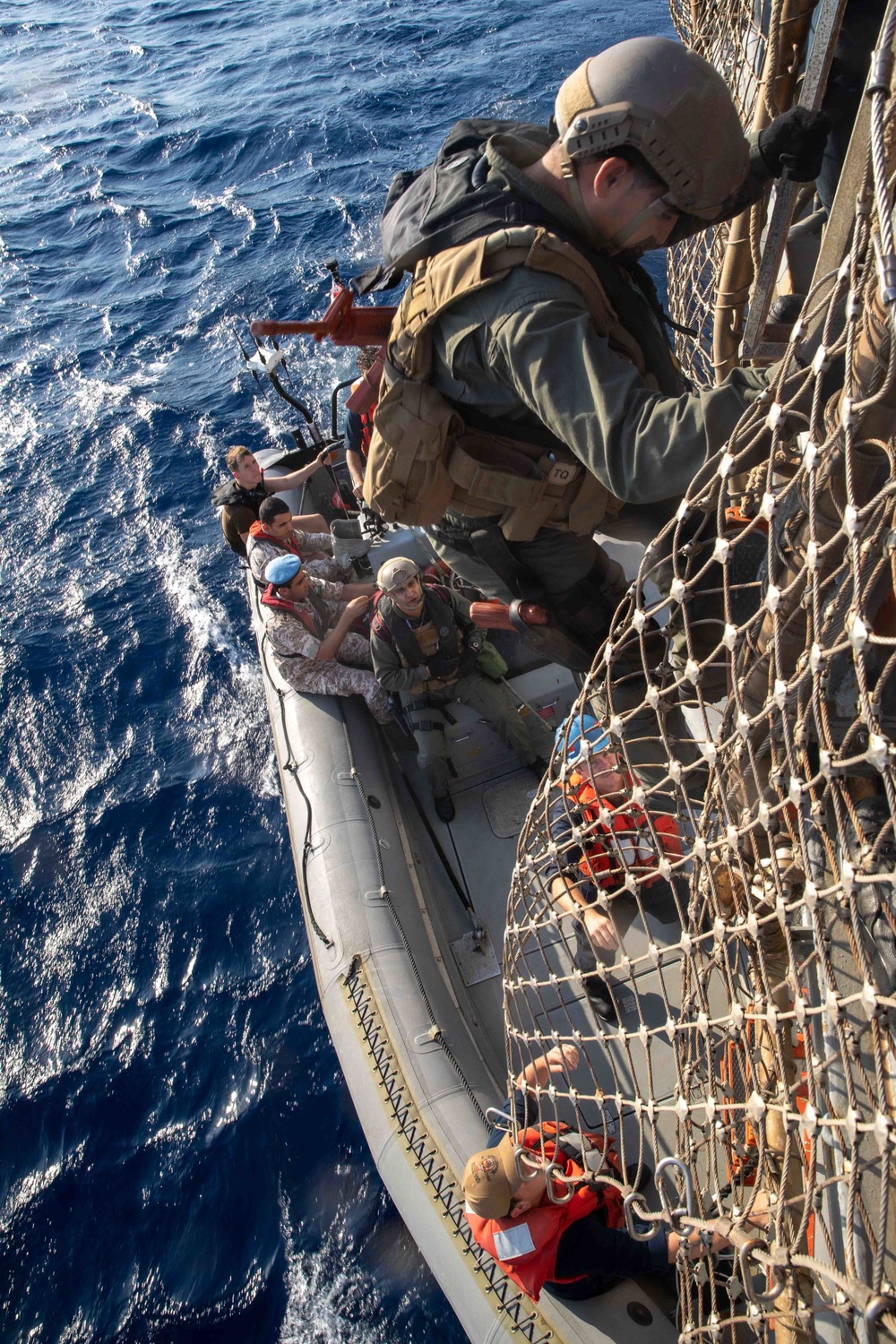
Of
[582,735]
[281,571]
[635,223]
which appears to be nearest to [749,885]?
[582,735]

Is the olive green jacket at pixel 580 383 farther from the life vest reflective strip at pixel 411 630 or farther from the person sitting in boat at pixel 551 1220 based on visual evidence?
the life vest reflective strip at pixel 411 630

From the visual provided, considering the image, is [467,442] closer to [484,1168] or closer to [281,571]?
[484,1168]

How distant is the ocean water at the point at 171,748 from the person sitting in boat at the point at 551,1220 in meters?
2.09

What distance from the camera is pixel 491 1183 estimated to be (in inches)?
115

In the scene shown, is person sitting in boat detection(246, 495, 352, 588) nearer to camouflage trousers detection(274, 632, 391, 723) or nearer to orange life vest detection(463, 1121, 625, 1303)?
camouflage trousers detection(274, 632, 391, 723)

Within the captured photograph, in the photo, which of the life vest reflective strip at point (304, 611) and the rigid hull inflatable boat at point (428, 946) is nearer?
the rigid hull inflatable boat at point (428, 946)

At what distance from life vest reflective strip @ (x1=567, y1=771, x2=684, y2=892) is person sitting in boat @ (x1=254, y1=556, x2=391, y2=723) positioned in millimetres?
1966

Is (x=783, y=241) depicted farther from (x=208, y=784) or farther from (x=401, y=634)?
(x=208, y=784)

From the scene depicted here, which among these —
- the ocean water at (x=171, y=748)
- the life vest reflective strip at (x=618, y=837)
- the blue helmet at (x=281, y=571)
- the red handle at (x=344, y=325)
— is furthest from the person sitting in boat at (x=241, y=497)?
the life vest reflective strip at (x=618, y=837)

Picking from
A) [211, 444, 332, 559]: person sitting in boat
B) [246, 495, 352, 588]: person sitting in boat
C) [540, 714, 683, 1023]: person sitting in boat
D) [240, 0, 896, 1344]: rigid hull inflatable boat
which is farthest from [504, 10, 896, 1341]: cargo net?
[211, 444, 332, 559]: person sitting in boat

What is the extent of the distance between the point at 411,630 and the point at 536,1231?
2.90m

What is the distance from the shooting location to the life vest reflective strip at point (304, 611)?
5.31m

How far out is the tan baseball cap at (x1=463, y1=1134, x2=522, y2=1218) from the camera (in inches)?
115

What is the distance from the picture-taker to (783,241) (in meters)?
2.75
